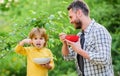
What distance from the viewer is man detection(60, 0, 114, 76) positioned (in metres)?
5.23

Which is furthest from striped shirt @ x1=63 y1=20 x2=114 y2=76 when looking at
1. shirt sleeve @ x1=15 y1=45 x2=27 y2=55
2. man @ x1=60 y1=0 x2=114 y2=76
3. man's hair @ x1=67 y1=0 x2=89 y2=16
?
shirt sleeve @ x1=15 y1=45 x2=27 y2=55

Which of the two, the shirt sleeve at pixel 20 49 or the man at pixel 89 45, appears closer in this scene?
the man at pixel 89 45

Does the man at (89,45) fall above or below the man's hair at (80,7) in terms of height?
below

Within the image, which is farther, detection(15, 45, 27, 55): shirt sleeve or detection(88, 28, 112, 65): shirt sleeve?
detection(15, 45, 27, 55): shirt sleeve

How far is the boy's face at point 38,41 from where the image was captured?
545 cm

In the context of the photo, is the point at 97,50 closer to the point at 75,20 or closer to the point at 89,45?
the point at 89,45

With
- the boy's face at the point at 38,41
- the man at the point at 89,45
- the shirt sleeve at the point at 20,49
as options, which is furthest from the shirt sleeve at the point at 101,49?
the shirt sleeve at the point at 20,49

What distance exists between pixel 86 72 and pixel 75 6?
0.67 metres

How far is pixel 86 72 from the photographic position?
5.44 m

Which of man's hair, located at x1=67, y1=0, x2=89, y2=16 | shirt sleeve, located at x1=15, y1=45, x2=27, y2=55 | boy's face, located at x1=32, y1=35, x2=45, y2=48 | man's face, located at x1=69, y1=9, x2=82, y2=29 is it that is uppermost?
man's hair, located at x1=67, y1=0, x2=89, y2=16

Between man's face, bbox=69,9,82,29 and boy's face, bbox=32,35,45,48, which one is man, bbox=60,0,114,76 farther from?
boy's face, bbox=32,35,45,48

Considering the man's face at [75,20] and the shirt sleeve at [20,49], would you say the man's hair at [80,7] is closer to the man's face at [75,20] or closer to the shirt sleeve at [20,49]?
the man's face at [75,20]

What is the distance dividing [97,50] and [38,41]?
607mm

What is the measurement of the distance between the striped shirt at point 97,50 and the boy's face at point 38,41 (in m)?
0.42
